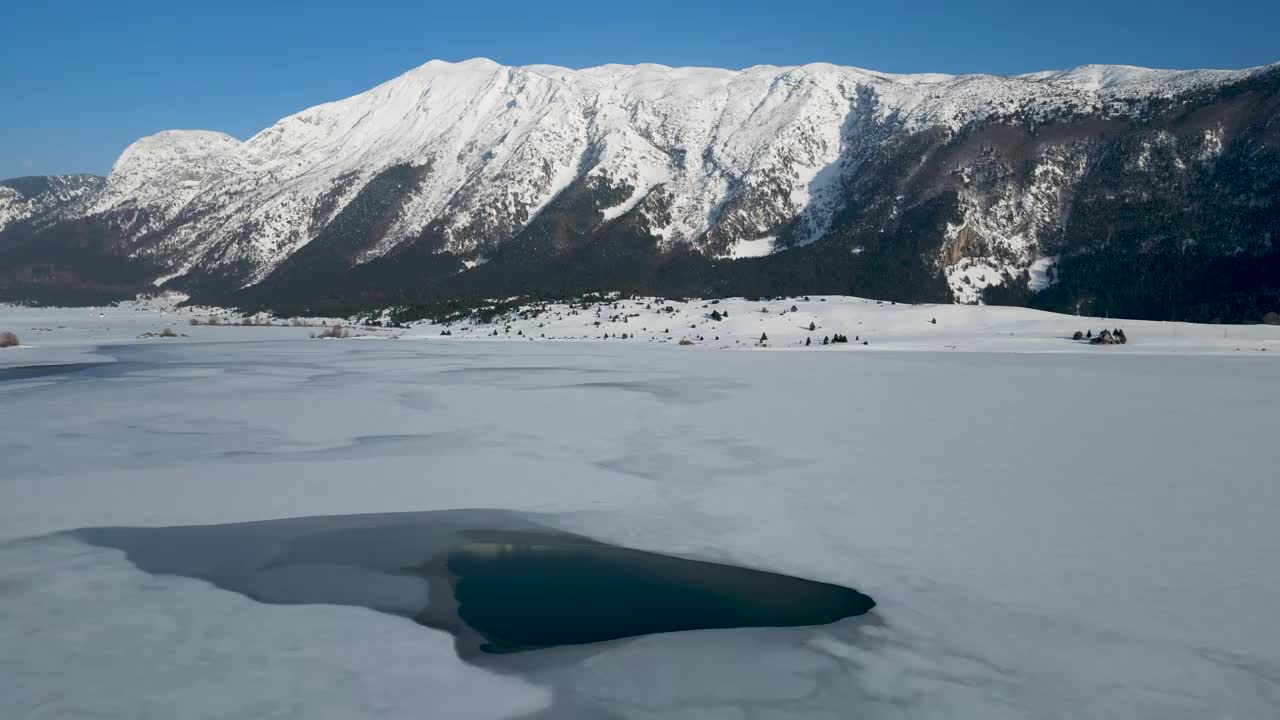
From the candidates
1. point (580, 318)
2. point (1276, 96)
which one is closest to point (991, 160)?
point (1276, 96)

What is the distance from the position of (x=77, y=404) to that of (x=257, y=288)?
174m

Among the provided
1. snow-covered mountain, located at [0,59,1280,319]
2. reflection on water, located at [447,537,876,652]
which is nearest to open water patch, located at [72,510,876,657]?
reflection on water, located at [447,537,876,652]

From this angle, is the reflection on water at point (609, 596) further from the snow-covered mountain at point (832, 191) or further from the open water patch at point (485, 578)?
the snow-covered mountain at point (832, 191)

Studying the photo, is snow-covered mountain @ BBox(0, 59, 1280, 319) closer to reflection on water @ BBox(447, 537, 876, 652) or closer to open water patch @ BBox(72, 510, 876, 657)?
open water patch @ BBox(72, 510, 876, 657)

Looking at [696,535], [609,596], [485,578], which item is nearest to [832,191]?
[696,535]

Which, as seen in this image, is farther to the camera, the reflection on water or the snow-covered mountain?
the snow-covered mountain

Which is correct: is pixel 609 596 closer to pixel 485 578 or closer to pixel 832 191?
pixel 485 578

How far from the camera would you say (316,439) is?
12.5 m

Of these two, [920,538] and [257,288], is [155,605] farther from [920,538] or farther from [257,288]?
[257,288]

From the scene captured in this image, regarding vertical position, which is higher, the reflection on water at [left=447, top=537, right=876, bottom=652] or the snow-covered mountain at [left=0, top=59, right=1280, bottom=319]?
the snow-covered mountain at [left=0, top=59, right=1280, bottom=319]

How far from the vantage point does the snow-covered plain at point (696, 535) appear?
475cm

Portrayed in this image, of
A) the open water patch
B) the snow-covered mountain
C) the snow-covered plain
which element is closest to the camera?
the snow-covered plain

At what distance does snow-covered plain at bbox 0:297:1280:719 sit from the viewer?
475cm

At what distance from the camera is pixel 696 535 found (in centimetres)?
766
